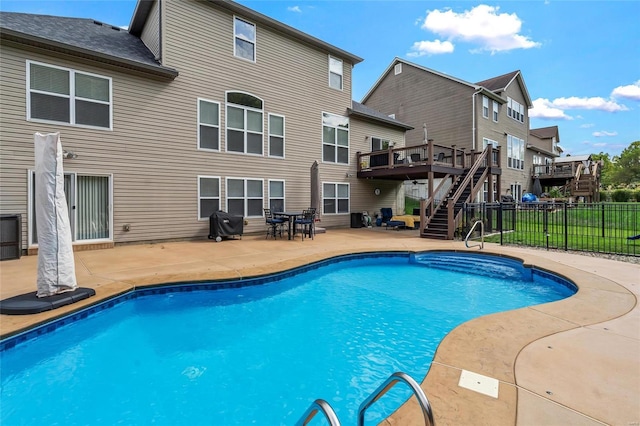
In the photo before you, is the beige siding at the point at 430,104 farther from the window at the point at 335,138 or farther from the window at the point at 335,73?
the window at the point at 335,73

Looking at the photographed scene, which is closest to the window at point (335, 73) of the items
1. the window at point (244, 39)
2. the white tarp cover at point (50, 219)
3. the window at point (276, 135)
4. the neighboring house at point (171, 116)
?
the neighboring house at point (171, 116)

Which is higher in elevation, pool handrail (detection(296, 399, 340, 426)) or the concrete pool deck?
pool handrail (detection(296, 399, 340, 426))

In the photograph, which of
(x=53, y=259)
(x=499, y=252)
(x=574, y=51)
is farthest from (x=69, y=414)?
(x=574, y=51)

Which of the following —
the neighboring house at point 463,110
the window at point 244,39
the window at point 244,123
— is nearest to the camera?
the window at point 244,123

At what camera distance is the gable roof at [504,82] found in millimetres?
20820

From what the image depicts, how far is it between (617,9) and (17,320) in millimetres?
16978

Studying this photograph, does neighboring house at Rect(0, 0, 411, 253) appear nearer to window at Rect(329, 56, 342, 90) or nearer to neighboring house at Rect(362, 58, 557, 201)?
window at Rect(329, 56, 342, 90)

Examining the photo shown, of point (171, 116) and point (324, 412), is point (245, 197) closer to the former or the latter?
point (171, 116)

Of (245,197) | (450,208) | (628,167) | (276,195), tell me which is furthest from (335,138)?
(628,167)

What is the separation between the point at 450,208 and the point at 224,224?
7689 mm

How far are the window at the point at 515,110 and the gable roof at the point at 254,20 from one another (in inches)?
574

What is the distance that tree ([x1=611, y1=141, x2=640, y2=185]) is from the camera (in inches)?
1953

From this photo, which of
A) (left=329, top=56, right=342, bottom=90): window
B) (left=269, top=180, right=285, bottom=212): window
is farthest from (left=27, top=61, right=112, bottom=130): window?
(left=329, top=56, right=342, bottom=90): window

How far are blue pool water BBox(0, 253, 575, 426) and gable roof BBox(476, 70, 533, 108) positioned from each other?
19.4 metres
